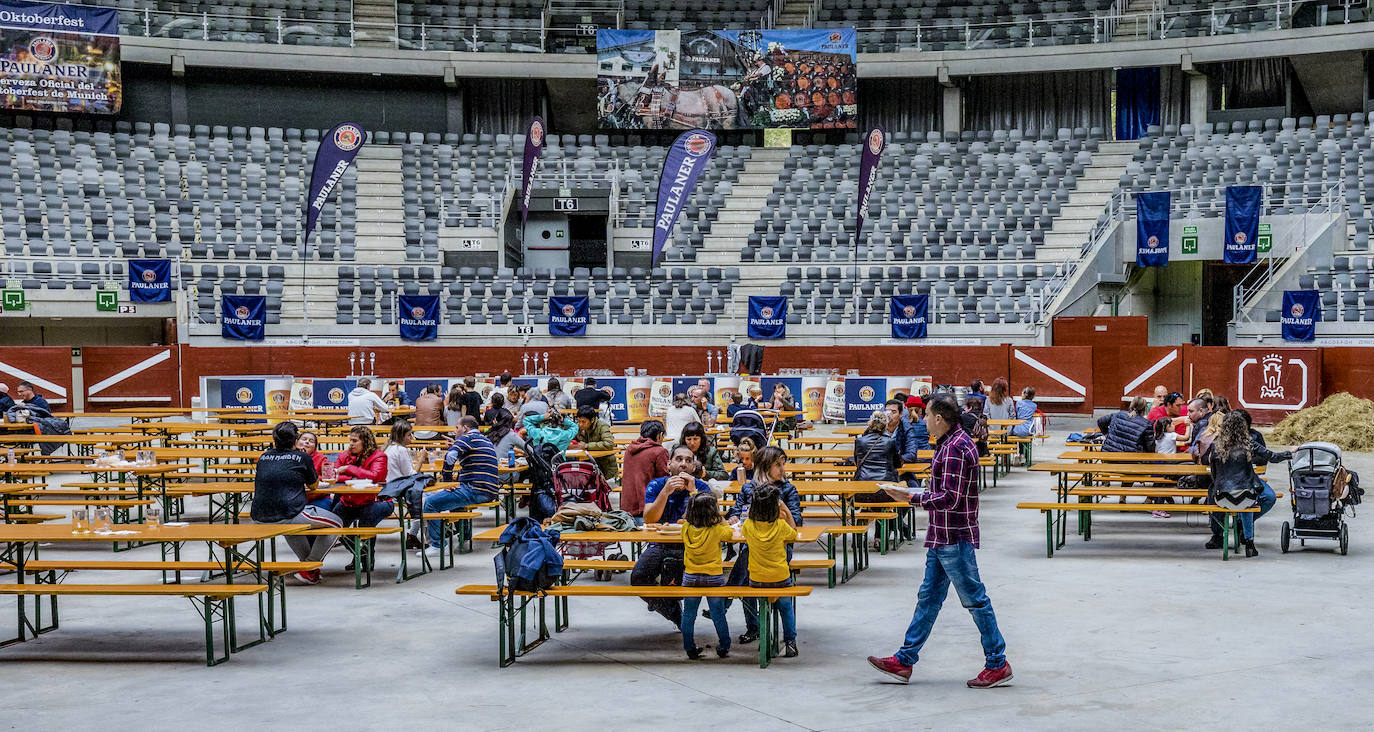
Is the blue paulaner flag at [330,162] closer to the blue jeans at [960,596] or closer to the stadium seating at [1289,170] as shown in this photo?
the stadium seating at [1289,170]

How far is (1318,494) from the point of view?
1322 cm

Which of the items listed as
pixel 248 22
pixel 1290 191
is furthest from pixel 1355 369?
pixel 248 22

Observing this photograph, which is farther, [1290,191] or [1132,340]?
[1290,191]

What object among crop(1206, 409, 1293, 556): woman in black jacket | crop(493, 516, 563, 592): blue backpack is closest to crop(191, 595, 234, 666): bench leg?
crop(493, 516, 563, 592): blue backpack

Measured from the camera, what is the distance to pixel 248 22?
41.2m

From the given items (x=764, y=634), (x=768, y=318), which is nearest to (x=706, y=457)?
(x=764, y=634)

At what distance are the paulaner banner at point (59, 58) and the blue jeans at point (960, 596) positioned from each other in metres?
35.9

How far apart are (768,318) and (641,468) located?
846 inches

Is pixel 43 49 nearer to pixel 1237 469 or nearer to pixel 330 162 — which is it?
pixel 330 162

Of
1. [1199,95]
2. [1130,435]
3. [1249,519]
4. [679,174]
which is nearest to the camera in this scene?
[1249,519]

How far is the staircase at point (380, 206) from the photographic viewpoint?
121 feet

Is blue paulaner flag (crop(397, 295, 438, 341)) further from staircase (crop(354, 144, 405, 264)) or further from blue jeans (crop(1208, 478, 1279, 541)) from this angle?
blue jeans (crop(1208, 478, 1279, 541))

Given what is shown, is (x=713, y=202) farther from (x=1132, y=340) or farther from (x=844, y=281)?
(x=1132, y=340)

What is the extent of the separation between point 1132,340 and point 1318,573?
735 inches
